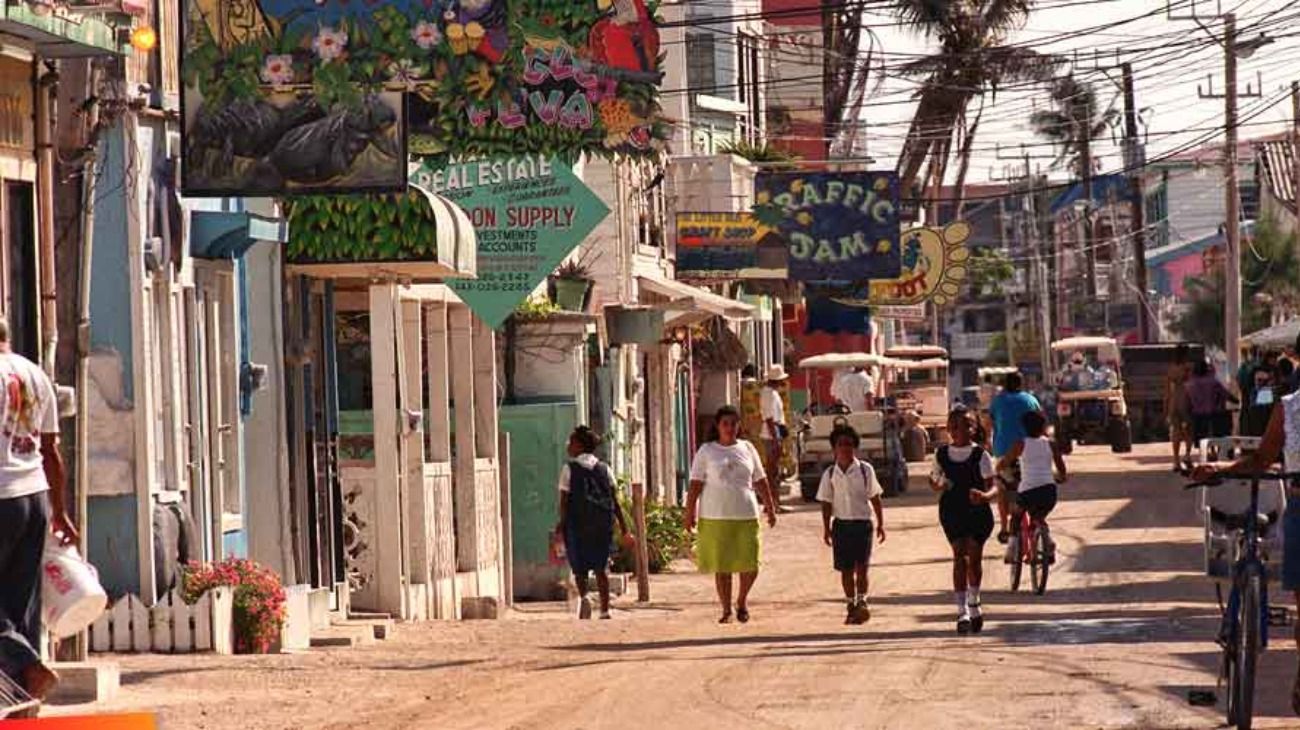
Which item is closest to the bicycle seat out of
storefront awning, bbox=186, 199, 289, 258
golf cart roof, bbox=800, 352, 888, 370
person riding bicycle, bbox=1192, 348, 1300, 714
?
person riding bicycle, bbox=1192, 348, 1300, 714

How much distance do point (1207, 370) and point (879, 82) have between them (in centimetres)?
2109

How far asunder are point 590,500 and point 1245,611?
12.8 meters

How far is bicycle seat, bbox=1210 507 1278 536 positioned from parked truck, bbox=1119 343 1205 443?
5460cm

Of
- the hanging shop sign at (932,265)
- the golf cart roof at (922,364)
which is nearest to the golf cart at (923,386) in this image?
the golf cart roof at (922,364)

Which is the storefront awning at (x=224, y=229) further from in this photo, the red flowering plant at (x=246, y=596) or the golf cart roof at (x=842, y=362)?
the golf cart roof at (x=842, y=362)

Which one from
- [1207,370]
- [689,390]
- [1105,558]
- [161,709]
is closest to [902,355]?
[689,390]

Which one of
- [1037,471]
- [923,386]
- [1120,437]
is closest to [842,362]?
[1120,437]

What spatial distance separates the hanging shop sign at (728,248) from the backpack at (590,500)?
20133 mm

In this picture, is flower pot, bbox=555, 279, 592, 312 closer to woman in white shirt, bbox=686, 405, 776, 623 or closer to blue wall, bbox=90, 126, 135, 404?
woman in white shirt, bbox=686, 405, 776, 623

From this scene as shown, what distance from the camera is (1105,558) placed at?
2994 cm

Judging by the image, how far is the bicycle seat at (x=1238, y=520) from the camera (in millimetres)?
13125

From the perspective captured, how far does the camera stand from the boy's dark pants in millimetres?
12969

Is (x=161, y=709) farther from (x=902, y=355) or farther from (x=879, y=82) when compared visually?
(x=902, y=355)

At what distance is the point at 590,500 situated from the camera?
82.9 feet
